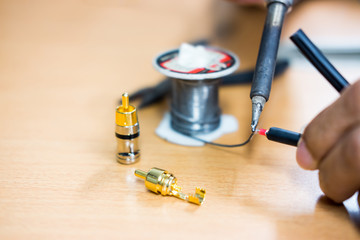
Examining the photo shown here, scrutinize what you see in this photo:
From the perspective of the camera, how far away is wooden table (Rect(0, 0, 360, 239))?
1.69 ft

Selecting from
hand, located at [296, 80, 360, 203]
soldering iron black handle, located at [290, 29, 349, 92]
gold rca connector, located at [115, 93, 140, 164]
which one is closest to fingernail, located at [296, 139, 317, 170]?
hand, located at [296, 80, 360, 203]

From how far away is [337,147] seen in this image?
1.57 feet

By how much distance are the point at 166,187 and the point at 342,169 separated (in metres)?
0.25

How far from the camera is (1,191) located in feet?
1.89

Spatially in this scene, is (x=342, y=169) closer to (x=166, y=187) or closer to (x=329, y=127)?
(x=329, y=127)

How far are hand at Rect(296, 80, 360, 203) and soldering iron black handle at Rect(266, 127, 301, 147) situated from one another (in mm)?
15

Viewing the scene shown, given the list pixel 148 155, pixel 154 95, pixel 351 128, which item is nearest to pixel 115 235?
pixel 148 155

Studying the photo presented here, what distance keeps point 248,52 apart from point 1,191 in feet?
2.75

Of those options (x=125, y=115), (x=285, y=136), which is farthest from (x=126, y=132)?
(x=285, y=136)

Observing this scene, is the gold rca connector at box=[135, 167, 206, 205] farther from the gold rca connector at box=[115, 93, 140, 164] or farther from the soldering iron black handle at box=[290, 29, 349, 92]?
the soldering iron black handle at box=[290, 29, 349, 92]

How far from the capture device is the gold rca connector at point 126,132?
0.62m

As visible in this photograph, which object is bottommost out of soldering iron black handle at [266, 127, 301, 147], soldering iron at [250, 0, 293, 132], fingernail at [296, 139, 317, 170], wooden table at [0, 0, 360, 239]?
wooden table at [0, 0, 360, 239]

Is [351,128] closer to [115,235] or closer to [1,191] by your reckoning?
[115,235]

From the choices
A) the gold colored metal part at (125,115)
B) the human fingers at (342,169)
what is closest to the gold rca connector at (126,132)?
the gold colored metal part at (125,115)
